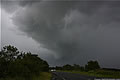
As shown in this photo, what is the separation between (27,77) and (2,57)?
592 cm

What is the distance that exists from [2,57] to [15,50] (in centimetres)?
341

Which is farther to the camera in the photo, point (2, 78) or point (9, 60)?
point (9, 60)

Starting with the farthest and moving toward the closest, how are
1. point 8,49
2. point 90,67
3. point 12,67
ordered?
point 90,67 < point 8,49 < point 12,67

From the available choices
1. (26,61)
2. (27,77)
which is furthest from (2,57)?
(26,61)

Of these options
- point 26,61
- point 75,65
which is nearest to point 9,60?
point 26,61

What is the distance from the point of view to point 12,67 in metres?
22.7

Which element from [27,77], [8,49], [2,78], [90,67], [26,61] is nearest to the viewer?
[2,78]

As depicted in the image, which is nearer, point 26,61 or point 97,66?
point 26,61

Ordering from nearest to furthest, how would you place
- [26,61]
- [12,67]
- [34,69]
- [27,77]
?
[12,67], [27,77], [26,61], [34,69]

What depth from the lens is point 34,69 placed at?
35594mm

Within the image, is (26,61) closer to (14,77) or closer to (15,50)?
(15,50)

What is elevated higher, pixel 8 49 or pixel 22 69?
pixel 8 49

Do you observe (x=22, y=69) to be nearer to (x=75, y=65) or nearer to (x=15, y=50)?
(x=15, y=50)

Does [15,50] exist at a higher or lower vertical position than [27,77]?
higher
